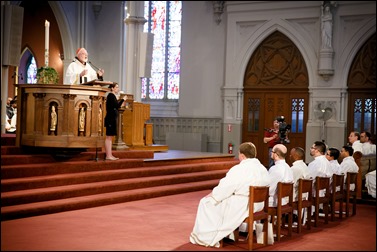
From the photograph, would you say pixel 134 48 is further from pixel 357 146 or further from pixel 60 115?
pixel 357 146

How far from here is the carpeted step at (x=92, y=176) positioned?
25.7 feet

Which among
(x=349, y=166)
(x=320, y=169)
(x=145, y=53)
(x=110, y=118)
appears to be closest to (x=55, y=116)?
(x=110, y=118)

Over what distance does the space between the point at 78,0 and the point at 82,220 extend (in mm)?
11023

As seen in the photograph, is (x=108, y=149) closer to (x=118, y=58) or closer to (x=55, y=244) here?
(x=55, y=244)

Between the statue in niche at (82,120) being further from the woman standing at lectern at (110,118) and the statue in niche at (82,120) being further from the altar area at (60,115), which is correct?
the woman standing at lectern at (110,118)

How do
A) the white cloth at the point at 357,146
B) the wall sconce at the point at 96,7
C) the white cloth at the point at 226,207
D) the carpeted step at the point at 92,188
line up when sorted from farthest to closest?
the wall sconce at the point at 96,7 < the white cloth at the point at 357,146 < the carpeted step at the point at 92,188 < the white cloth at the point at 226,207

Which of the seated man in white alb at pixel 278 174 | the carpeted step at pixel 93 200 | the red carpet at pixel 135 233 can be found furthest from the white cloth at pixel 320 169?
the carpeted step at pixel 93 200

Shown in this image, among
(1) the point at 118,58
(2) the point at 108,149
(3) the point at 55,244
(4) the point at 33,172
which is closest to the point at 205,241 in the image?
(3) the point at 55,244

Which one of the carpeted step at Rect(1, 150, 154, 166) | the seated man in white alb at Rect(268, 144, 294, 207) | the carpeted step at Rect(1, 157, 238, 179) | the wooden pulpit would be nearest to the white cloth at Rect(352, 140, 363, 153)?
the carpeted step at Rect(1, 157, 238, 179)

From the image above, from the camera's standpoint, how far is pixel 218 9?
648 inches

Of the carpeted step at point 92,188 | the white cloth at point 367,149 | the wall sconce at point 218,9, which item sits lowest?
the carpeted step at point 92,188

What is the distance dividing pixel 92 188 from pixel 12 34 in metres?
6.20

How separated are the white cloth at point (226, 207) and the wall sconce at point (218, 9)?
11.0m

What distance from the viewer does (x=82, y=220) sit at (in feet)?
23.2
